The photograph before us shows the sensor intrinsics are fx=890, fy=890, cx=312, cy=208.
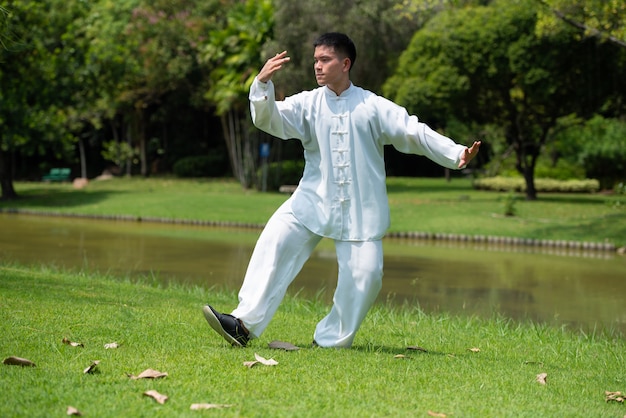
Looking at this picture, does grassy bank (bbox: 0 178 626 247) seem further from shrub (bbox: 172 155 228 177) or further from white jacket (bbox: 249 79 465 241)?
white jacket (bbox: 249 79 465 241)

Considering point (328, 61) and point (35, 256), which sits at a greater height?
point (328, 61)

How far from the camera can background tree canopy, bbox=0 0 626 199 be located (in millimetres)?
21781

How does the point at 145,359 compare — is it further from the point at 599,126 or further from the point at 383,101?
the point at 599,126

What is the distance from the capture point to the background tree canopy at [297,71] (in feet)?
71.5

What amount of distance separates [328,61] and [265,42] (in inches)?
912

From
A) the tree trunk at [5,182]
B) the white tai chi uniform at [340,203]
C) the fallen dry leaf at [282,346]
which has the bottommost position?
the tree trunk at [5,182]

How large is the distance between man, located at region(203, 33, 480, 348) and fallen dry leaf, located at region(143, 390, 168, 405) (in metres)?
1.53

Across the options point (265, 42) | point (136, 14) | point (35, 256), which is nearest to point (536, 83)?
point (265, 42)

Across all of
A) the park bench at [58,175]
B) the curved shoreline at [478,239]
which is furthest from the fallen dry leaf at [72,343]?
the park bench at [58,175]

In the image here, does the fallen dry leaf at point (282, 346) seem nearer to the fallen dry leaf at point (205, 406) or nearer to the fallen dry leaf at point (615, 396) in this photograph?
the fallen dry leaf at point (205, 406)

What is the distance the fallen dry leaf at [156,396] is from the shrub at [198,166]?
31.0 m

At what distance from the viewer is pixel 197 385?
3936 millimetres

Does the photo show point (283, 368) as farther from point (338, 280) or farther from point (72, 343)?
point (72, 343)

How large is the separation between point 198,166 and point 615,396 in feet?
101
